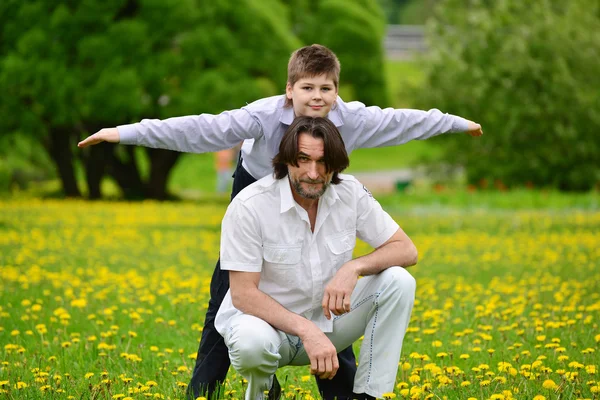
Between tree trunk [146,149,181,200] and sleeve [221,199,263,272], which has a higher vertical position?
sleeve [221,199,263,272]

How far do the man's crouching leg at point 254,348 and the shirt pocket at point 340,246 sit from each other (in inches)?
16.7

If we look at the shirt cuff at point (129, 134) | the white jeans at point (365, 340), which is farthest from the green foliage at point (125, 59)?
the white jeans at point (365, 340)

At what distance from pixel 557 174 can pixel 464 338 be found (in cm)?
1481

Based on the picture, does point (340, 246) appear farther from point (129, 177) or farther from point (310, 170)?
point (129, 177)

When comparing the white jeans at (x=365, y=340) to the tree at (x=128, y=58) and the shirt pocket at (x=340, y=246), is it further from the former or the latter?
the tree at (x=128, y=58)

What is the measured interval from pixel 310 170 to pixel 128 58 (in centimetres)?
1633

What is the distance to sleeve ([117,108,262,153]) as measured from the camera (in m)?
3.74

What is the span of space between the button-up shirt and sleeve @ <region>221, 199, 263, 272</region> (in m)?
0.41

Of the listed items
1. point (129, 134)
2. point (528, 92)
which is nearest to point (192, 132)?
point (129, 134)

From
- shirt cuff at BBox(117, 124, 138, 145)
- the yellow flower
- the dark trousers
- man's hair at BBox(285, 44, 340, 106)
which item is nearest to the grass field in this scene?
the yellow flower

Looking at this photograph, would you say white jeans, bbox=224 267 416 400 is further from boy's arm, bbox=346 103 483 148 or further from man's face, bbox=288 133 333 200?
boy's arm, bbox=346 103 483 148

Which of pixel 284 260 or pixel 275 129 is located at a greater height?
pixel 275 129

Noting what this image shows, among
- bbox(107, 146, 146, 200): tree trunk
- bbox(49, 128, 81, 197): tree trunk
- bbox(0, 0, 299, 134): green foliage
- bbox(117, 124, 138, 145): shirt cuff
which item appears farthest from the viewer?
bbox(107, 146, 146, 200): tree trunk

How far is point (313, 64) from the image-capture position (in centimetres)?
392
